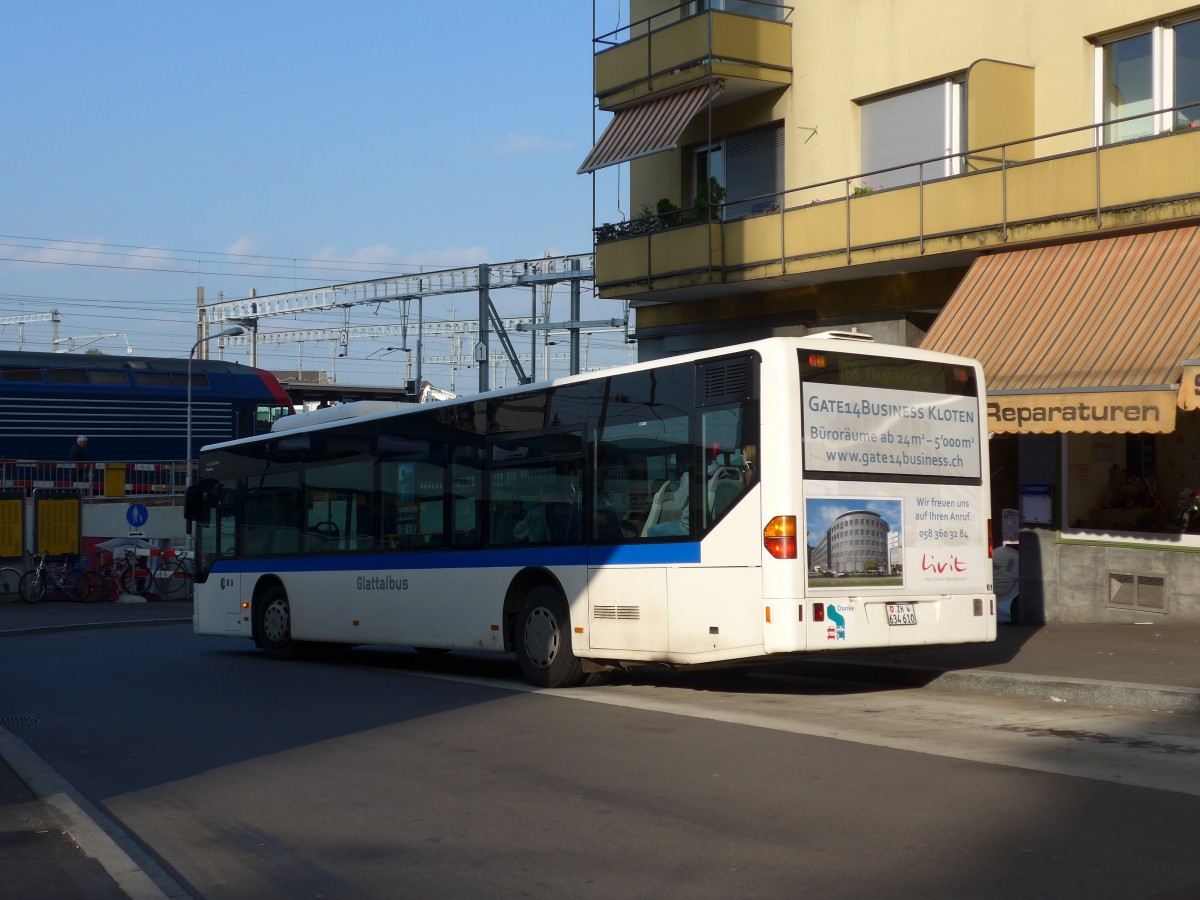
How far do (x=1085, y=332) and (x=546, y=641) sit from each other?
21.8 feet

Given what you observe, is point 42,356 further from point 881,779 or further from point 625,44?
point 881,779

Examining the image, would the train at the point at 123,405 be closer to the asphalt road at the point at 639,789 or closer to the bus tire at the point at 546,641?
the asphalt road at the point at 639,789

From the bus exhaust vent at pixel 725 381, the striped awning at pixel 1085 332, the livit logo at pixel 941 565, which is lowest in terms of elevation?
the livit logo at pixel 941 565

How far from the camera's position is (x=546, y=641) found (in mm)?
13266

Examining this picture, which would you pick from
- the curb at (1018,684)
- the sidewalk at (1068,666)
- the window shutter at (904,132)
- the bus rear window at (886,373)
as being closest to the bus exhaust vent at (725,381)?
the bus rear window at (886,373)

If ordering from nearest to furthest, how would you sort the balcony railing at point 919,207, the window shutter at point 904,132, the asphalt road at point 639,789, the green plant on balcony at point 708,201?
the asphalt road at point 639,789 → the balcony railing at point 919,207 → the window shutter at point 904,132 → the green plant on balcony at point 708,201

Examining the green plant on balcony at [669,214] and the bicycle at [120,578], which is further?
the bicycle at [120,578]

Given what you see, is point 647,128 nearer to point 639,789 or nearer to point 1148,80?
point 1148,80

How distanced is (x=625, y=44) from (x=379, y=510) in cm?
1025

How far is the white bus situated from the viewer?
11047mm

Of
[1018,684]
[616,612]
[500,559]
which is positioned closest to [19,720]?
[500,559]

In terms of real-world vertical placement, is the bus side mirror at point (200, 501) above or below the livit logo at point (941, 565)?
above

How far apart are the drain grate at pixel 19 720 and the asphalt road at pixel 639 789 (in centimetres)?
7

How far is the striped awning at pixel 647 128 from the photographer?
69.9 feet
